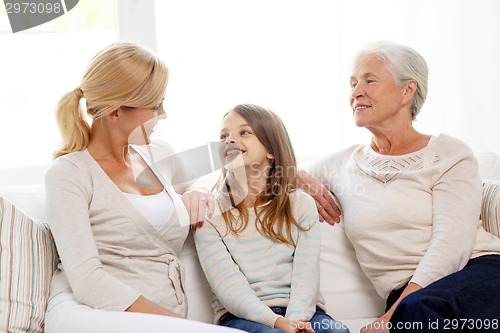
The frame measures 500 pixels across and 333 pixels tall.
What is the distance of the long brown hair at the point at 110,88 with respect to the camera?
1858 millimetres

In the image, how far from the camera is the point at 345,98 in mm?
Answer: 3264

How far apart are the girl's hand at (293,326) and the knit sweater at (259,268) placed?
0.12ft

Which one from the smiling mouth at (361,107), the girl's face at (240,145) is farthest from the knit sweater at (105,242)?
the smiling mouth at (361,107)

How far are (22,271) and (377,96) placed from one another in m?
1.19

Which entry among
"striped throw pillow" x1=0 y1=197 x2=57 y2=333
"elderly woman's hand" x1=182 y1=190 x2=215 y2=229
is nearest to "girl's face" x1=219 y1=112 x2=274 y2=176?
"elderly woman's hand" x1=182 y1=190 x2=215 y2=229

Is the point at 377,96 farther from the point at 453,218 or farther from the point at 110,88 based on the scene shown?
the point at 110,88

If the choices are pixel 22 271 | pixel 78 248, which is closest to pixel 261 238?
pixel 78 248

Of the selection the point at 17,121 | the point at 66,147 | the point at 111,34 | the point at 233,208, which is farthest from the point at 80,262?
the point at 111,34

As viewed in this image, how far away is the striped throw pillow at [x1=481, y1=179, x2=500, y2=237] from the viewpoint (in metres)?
2.17

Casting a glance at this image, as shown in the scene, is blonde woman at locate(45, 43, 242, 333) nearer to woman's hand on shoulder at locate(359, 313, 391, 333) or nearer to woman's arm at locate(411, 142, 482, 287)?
woman's hand on shoulder at locate(359, 313, 391, 333)

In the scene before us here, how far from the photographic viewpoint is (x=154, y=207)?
194cm

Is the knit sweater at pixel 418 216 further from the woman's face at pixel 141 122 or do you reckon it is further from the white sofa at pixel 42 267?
the woman's face at pixel 141 122
